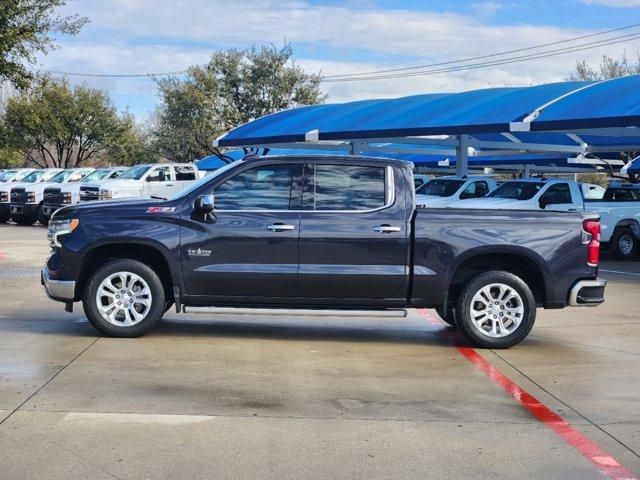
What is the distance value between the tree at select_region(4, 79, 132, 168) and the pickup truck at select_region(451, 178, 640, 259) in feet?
115

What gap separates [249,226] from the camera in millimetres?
9078

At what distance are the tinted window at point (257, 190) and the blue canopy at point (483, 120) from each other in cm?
1175

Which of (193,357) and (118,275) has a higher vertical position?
(118,275)

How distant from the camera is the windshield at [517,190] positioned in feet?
71.2

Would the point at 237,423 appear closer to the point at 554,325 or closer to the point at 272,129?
the point at 554,325

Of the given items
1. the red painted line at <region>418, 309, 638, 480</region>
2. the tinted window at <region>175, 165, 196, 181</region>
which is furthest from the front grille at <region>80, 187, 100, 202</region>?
the red painted line at <region>418, 309, 638, 480</region>

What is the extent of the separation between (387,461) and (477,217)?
422cm

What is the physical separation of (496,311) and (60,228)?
15.1 ft

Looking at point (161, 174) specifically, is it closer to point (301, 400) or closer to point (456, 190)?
point (456, 190)

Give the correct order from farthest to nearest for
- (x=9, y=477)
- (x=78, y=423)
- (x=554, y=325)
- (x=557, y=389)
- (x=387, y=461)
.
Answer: (x=554, y=325), (x=557, y=389), (x=78, y=423), (x=387, y=461), (x=9, y=477)

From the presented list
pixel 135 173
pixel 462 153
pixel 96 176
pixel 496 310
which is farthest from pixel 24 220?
pixel 496 310

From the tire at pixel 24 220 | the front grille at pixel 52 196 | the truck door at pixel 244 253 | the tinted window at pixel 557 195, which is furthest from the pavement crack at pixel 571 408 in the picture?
the tire at pixel 24 220

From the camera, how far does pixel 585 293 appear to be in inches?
364

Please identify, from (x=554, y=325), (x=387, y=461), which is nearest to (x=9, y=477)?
(x=387, y=461)
